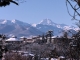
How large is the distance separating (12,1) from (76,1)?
1.13m

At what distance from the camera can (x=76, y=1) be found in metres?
3.07

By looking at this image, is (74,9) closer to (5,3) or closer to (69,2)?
(69,2)

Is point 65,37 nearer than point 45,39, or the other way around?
point 65,37

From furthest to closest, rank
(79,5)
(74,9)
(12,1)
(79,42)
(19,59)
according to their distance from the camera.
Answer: (19,59)
(79,42)
(12,1)
(74,9)
(79,5)

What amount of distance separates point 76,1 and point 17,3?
3.82ft

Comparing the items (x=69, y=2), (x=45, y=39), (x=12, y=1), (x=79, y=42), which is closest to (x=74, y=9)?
(x=69, y=2)

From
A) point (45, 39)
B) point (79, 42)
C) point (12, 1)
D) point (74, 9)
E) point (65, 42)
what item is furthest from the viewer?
point (45, 39)

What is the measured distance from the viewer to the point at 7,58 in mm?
33656

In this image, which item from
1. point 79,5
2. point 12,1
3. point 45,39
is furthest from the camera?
point 45,39

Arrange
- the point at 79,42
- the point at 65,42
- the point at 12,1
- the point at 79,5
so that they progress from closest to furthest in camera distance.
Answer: the point at 79,5 < the point at 12,1 < the point at 79,42 < the point at 65,42

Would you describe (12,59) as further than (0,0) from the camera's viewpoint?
Yes

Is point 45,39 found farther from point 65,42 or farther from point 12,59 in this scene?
point 65,42

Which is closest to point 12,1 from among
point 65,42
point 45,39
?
point 65,42

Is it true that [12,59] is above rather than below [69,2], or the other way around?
below
